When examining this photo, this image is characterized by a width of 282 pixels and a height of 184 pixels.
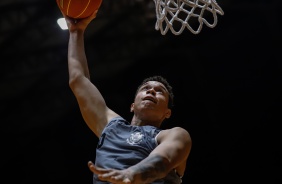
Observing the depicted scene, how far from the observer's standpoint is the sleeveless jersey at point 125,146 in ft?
7.57

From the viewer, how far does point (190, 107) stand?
6609mm

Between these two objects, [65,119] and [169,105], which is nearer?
[169,105]

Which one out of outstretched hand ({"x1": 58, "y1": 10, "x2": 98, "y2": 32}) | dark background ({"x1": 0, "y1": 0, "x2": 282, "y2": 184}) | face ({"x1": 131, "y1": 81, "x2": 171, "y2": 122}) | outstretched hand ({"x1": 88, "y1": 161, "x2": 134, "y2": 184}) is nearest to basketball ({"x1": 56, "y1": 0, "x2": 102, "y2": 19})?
outstretched hand ({"x1": 58, "y1": 10, "x2": 98, "y2": 32})

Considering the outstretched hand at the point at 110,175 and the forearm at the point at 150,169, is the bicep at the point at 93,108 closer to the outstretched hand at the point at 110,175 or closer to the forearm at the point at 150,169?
the forearm at the point at 150,169

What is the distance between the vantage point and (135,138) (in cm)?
242

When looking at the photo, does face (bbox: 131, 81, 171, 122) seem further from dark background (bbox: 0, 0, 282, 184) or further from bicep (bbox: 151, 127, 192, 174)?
dark background (bbox: 0, 0, 282, 184)

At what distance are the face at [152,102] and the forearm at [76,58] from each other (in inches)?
12.5

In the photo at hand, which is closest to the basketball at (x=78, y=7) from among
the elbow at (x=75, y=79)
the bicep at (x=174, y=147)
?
the elbow at (x=75, y=79)

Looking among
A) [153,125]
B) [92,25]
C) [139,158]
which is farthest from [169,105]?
[92,25]

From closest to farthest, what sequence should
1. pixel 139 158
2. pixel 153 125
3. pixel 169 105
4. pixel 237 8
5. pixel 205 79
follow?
pixel 139 158
pixel 153 125
pixel 169 105
pixel 237 8
pixel 205 79

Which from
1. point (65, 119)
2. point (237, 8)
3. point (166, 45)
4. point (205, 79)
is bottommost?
point (65, 119)

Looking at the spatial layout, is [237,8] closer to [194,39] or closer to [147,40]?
[194,39]

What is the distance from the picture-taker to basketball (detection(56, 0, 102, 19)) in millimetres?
2762

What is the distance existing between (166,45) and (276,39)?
4.13 feet
